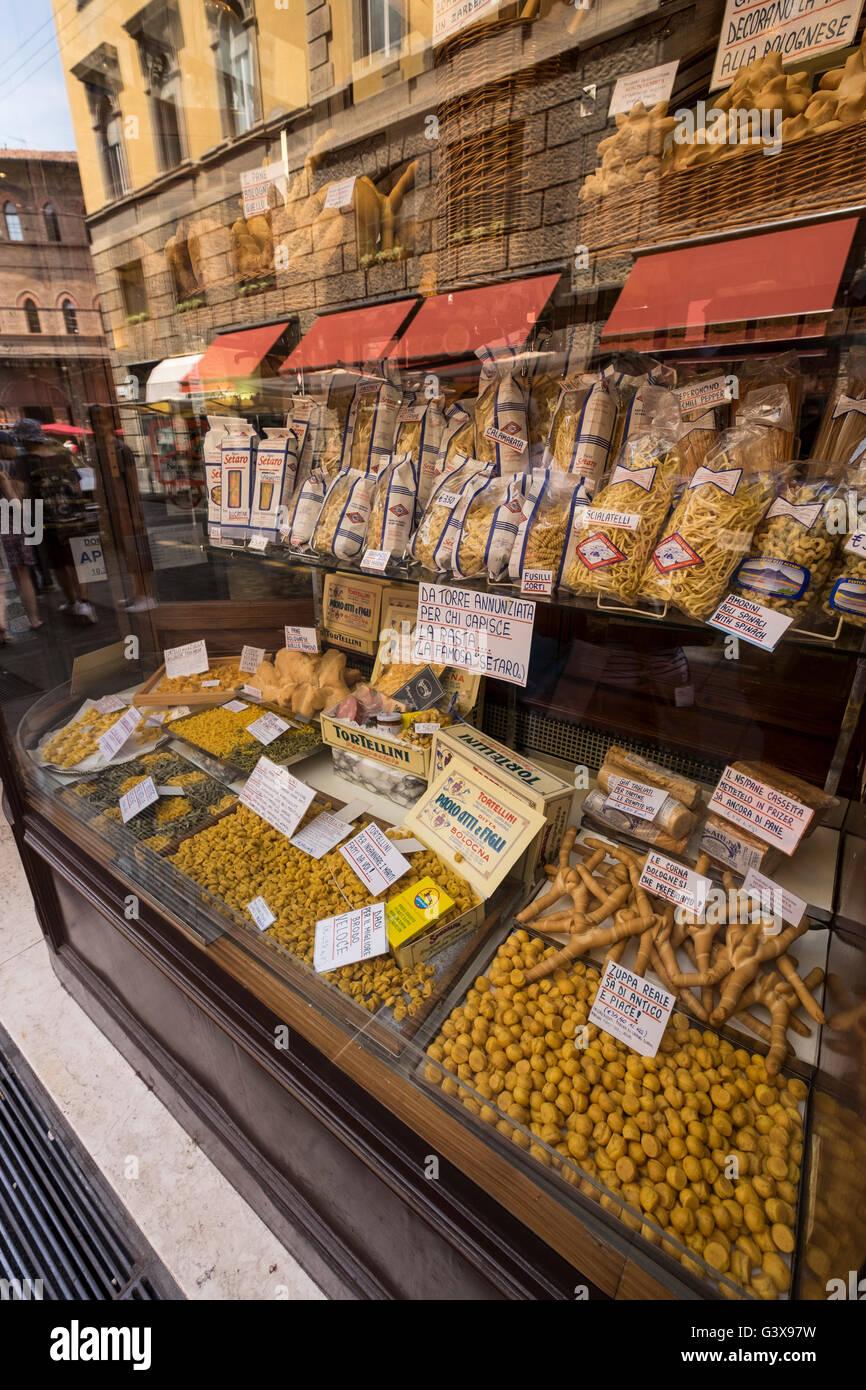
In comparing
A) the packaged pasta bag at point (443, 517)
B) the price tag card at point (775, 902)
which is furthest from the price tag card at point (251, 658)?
the price tag card at point (775, 902)

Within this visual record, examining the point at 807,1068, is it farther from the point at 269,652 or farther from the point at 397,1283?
the point at 269,652

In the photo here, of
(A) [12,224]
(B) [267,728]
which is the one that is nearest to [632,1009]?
(B) [267,728]

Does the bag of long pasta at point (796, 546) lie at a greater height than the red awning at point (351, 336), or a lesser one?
lesser

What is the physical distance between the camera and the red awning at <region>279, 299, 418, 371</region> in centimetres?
156

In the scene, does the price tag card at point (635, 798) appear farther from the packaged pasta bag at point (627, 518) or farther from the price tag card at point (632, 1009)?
the packaged pasta bag at point (627, 518)

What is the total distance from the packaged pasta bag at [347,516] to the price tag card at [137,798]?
1118 mm

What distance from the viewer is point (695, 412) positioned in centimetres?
124

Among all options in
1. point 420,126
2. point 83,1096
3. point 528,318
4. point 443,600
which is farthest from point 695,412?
point 83,1096

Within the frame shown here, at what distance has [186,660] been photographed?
2693mm

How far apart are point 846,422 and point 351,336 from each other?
1242mm

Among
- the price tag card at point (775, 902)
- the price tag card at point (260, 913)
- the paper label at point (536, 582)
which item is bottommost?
the price tag card at point (260, 913)

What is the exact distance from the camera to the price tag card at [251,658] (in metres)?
2.65
